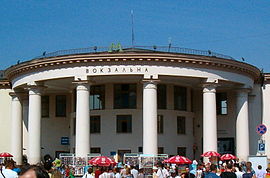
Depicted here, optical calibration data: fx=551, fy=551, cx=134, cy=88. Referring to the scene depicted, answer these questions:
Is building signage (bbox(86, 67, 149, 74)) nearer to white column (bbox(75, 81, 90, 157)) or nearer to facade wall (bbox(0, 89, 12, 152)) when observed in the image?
white column (bbox(75, 81, 90, 157))

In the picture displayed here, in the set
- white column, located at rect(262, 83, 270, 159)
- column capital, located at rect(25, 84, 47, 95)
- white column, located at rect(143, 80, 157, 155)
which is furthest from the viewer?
white column, located at rect(262, 83, 270, 159)

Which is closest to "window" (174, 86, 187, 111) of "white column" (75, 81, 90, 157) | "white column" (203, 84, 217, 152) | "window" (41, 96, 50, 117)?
"white column" (203, 84, 217, 152)

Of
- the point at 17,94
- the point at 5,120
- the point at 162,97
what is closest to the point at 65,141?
the point at 17,94

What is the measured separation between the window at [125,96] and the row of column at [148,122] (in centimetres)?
432

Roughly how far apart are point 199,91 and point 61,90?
11.8m

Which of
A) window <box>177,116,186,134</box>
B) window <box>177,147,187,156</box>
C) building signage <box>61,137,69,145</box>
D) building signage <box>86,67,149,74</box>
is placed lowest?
window <box>177,147,187,156</box>

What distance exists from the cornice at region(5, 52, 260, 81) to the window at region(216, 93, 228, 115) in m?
4.68

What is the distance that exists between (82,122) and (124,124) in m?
5.33

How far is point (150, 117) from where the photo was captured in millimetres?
38000

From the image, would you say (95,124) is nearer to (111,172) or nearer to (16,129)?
(16,129)

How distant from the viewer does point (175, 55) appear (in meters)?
38.5

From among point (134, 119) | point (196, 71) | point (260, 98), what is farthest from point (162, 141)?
point (260, 98)

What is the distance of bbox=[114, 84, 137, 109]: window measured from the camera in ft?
139

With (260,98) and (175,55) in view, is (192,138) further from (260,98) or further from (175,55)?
(175,55)
